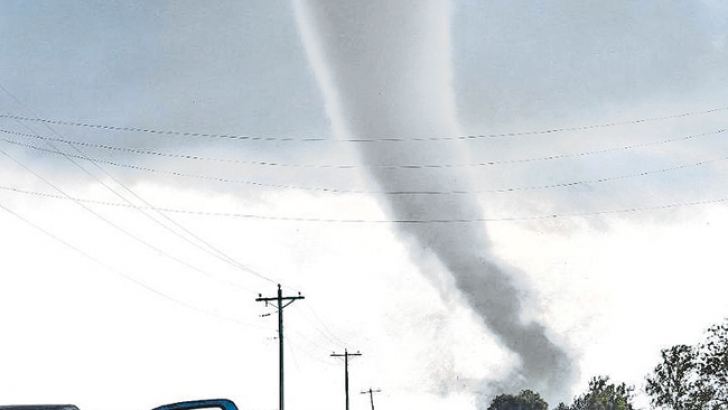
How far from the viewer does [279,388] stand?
51.2 m

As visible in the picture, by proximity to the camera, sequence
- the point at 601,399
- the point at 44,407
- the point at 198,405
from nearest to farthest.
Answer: the point at 198,405 → the point at 44,407 → the point at 601,399

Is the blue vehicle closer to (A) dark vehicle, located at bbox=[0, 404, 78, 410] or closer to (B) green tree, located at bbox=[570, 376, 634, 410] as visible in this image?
(A) dark vehicle, located at bbox=[0, 404, 78, 410]

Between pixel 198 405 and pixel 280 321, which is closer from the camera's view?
pixel 198 405

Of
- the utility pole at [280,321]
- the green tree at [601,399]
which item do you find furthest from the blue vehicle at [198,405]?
the green tree at [601,399]

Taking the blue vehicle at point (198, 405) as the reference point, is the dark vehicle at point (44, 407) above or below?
above

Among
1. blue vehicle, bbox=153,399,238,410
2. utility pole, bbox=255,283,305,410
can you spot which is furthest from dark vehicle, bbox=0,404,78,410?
utility pole, bbox=255,283,305,410

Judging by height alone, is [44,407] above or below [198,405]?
above

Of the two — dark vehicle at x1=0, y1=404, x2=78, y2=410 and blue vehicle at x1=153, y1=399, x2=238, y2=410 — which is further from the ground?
dark vehicle at x1=0, y1=404, x2=78, y2=410

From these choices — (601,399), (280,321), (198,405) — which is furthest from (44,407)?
(601,399)

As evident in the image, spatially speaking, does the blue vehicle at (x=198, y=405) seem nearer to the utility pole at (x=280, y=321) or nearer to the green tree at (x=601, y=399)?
the utility pole at (x=280, y=321)

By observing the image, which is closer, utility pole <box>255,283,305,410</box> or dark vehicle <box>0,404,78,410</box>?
dark vehicle <box>0,404,78,410</box>

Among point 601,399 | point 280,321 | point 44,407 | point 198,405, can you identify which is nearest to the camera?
point 198,405

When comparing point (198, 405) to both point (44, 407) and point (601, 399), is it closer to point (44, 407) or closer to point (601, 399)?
point (44, 407)

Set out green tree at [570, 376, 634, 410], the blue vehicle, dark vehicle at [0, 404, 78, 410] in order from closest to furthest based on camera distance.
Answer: the blue vehicle → dark vehicle at [0, 404, 78, 410] → green tree at [570, 376, 634, 410]
